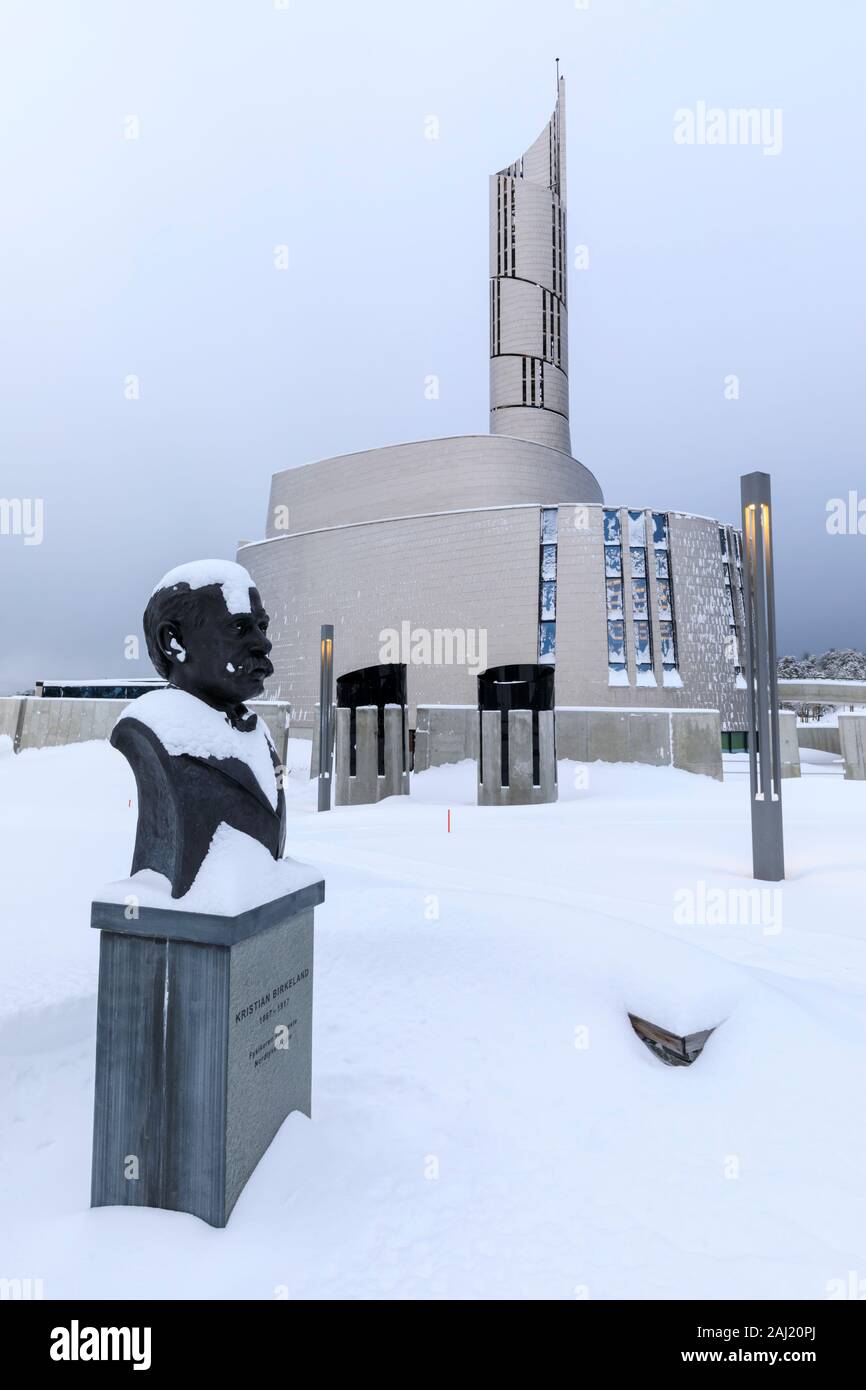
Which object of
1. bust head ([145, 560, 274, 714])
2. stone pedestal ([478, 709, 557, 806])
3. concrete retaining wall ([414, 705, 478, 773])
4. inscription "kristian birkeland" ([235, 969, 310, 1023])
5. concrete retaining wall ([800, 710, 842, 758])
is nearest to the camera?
inscription "kristian birkeland" ([235, 969, 310, 1023])

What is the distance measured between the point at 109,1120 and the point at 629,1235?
6.11ft

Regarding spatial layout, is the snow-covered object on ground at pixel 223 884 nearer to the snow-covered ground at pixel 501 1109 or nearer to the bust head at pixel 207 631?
the bust head at pixel 207 631

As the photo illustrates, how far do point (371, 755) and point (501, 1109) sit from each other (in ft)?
39.0

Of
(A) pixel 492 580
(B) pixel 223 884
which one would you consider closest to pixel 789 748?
(A) pixel 492 580

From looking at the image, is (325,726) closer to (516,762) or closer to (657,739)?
(516,762)

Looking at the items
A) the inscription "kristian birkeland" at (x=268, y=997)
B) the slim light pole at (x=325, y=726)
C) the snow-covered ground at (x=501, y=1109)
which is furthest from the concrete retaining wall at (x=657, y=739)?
the inscription "kristian birkeland" at (x=268, y=997)

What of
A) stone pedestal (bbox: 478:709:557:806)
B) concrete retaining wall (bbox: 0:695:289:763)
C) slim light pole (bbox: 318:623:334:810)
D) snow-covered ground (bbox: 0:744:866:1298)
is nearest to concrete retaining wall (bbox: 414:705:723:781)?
stone pedestal (bbox: 478:709:557:806)

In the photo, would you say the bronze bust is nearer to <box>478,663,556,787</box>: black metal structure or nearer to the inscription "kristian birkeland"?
the inscription "kristian birkeland"

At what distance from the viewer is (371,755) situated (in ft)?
49.5

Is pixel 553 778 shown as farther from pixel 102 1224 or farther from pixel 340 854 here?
pixel 102 1224

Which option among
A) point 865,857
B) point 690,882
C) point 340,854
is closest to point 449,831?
point 340,854

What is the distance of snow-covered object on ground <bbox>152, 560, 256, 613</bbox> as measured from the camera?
2906 mm

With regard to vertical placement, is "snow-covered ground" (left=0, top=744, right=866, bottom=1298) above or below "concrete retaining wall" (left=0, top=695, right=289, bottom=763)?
below

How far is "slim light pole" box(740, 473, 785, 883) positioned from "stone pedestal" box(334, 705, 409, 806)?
816 cm
